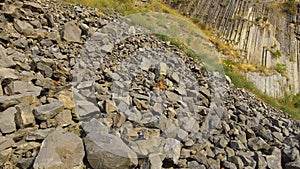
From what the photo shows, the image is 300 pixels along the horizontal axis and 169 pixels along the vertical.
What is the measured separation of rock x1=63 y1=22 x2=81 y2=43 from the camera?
17.9ft

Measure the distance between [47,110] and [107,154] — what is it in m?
0.88

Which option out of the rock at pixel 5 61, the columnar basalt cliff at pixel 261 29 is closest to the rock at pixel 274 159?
the rock at pixel 5 61

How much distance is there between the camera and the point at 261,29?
15.5m

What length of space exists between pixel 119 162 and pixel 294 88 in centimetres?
1239

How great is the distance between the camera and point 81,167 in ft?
9.43

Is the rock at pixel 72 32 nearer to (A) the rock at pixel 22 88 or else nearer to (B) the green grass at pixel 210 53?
(A) the rock at pixel 22 88

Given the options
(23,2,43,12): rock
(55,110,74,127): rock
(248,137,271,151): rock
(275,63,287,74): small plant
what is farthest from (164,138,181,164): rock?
(275,63,287,74): small plant

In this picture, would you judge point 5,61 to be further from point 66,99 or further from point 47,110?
point 47,110

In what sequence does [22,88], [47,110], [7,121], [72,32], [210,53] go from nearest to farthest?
[7,121] < [47,110] < [22,88] < [72,32] < [210,53]

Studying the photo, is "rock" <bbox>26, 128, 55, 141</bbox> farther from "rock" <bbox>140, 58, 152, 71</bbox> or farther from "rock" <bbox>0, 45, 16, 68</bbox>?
"rock" <bbox>140, 58, 152, 71</bbox>

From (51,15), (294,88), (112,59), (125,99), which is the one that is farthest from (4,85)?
(294,88)

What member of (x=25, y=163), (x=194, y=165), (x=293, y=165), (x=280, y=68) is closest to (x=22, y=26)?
(x=25, y=163)

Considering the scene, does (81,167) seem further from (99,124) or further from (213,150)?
(213,150)

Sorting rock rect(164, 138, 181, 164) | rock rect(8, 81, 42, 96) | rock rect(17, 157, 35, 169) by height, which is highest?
rock rect(8, 81, 42, 96)
